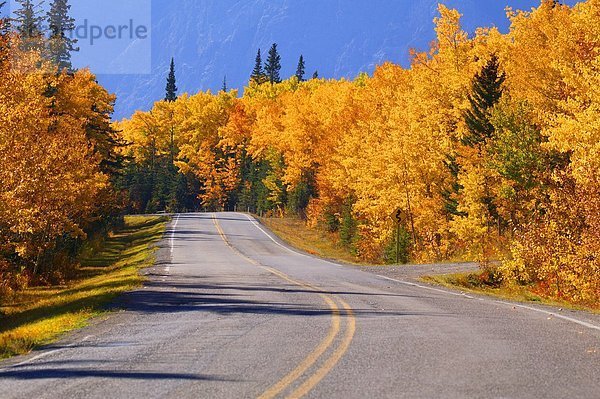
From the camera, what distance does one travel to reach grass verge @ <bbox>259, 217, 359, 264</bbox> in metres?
49.2

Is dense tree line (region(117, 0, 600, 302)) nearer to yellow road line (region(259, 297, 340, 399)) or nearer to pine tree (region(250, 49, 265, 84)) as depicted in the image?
yellow road line (region(259, 297, 340, 399))

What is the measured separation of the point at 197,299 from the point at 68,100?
3171 cm

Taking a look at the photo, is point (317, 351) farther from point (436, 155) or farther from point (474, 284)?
A: point (436, 155)

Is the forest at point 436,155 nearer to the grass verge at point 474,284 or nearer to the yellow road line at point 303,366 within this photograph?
the grass verge at point 474,284

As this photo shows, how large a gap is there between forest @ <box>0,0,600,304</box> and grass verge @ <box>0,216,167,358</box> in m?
1.82

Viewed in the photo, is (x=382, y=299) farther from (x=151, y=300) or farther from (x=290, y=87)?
(x=290, y=87)

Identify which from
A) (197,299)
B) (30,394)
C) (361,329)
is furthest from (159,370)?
(197,299)

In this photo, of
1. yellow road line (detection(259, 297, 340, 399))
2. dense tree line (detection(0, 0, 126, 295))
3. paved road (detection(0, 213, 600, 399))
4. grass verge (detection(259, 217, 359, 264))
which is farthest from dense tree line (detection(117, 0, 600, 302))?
dense tree line (detection(0, 0, 126, 295))

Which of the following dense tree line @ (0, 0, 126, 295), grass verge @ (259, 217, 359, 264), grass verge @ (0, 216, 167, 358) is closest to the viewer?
grass verge @ (0, 216, 167, 358)

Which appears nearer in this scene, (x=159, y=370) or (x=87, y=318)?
(x=159, y=370)

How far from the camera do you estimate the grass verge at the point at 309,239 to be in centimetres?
4917

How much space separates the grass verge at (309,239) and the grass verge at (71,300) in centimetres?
1108

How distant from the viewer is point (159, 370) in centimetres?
830

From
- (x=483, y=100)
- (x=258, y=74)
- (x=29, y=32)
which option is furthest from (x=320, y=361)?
(x=258, y=74)
